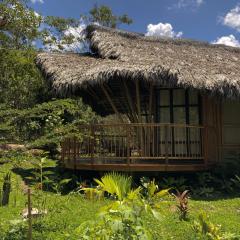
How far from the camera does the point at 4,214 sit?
27.4ft

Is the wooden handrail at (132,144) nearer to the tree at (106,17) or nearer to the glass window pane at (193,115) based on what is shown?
the glass window pane at (193,115)

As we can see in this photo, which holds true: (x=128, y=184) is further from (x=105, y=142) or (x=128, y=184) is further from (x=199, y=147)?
(x=199, y=147)

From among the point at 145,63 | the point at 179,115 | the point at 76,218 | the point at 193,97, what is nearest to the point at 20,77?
the point at 179,115

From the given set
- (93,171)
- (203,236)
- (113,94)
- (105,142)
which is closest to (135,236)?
(203,236)

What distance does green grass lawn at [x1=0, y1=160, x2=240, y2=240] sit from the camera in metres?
5.96

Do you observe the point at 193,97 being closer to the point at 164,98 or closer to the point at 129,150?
the point at 164,98

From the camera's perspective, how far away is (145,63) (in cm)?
1201

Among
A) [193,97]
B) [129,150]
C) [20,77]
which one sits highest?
[20,77]

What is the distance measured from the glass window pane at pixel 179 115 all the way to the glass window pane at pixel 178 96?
177 millimetres

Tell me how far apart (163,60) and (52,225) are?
7326 mm

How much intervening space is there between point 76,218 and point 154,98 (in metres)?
6.84

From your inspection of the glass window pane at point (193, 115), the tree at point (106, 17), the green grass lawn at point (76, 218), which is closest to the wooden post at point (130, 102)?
the glass window pane at point (193, 115)

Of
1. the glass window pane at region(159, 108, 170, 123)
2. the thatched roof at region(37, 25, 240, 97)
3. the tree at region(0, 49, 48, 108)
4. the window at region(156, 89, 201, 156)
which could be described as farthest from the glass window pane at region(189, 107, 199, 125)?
the tree at region(0, 49, 48, 108)

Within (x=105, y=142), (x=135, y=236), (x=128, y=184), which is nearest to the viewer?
(x=135, y=236)
